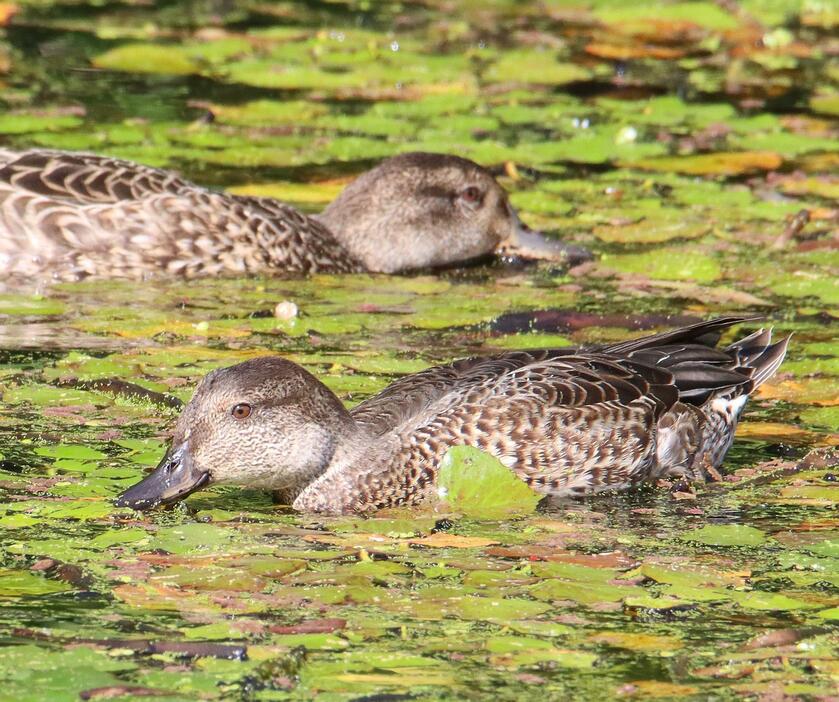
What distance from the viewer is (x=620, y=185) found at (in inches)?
501

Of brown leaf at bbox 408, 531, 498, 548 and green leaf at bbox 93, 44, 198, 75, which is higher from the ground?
green leaf at bbox 93, 44, 198, 75

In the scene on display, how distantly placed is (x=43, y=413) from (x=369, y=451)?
1.60m

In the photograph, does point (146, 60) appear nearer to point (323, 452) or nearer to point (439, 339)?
point (439, 339)

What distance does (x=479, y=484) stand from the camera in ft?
24.3

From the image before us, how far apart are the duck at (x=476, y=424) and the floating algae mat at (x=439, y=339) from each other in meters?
0.16

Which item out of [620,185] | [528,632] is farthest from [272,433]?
[620,185]

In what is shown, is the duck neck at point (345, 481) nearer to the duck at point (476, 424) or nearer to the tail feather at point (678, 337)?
the duck at point (476, 424)

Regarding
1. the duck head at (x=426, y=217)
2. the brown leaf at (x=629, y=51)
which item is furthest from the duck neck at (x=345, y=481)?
the brown leaf at (x=629, y=51)

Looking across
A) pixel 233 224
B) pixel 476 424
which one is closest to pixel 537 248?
pixel 233 224

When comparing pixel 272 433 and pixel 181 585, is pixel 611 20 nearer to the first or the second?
pixel 272 433

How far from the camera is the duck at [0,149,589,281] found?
10680 mm

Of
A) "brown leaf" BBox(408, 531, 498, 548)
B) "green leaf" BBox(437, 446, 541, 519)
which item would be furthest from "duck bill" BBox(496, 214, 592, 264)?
"brown leaf" BBox(408, 531, 498, 548)

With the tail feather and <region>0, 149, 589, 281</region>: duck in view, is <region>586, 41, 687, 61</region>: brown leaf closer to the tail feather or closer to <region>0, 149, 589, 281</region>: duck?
<region>0, 149, 589, 281</region>: duck

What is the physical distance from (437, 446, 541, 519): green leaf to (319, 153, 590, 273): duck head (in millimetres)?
4247
